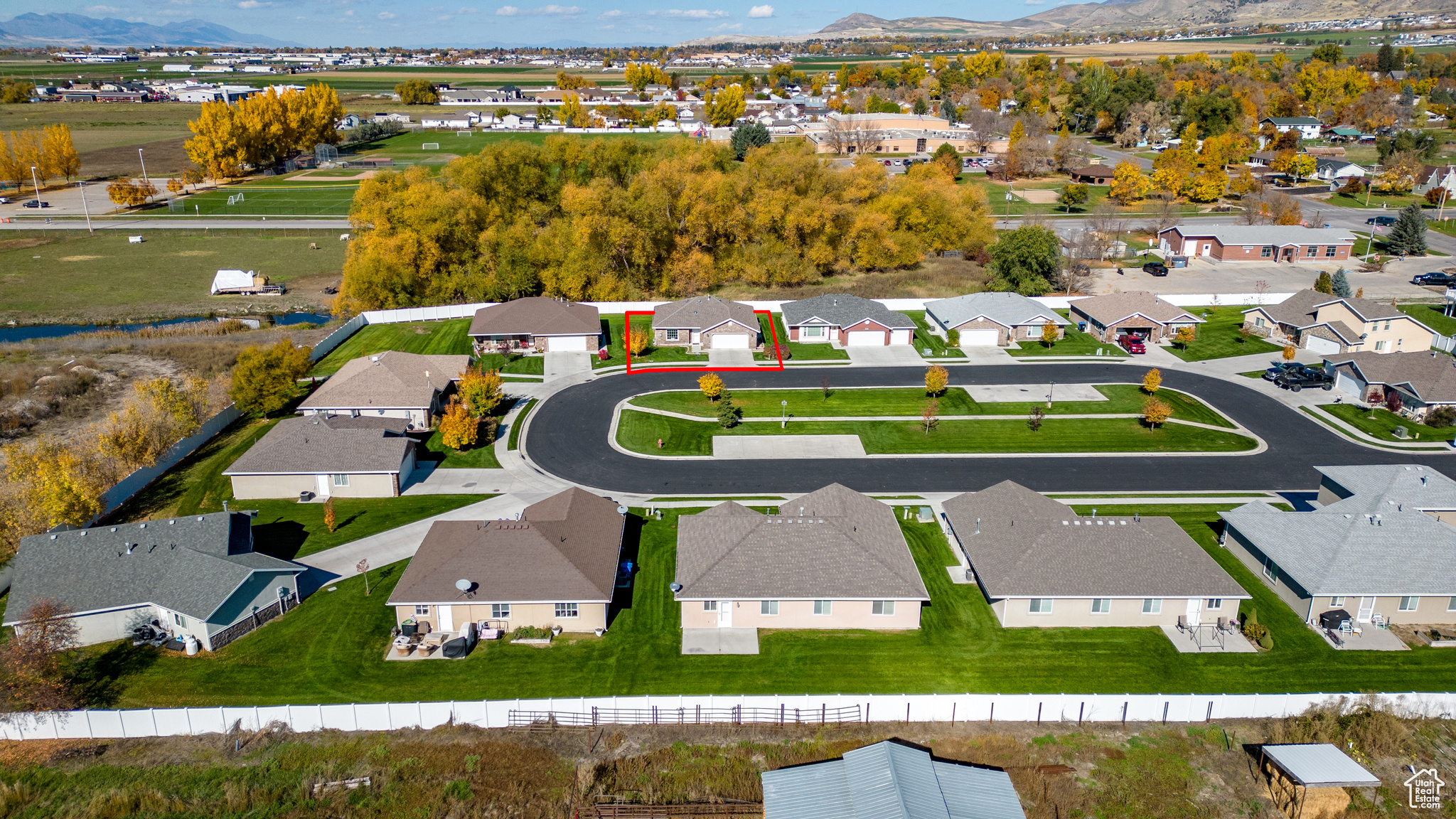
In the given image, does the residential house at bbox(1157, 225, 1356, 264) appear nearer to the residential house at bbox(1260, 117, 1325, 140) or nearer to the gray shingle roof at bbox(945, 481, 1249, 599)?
the gray shingle roof at bbox(945, 481, 1249, 599)

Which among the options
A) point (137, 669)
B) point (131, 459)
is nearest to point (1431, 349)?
point (137, 669)

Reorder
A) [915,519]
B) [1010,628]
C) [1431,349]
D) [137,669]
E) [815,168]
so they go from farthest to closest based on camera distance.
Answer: [815,168] < [1431,349] < [915,519] < [1010,628] < [137,669]

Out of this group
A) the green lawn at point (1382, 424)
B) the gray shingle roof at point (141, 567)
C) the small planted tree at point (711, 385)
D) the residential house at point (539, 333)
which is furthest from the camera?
the residential house at point (539, 333)

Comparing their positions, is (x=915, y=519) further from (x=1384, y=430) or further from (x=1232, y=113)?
(x=1232, y=113)

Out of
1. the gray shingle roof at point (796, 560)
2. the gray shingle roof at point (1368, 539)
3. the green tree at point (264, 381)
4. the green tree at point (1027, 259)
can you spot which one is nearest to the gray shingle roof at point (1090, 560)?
the gray shingle roof at point (1368, 539)

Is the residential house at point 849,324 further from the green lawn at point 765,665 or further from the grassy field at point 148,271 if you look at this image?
the grassy field at point 148,271

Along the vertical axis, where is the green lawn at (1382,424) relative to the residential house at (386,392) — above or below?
below

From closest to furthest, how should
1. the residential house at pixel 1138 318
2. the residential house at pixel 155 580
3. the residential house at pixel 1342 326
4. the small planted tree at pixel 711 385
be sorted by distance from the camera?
the residential house at pixel 155 580, the small planted tree at pixel 711 385, the residential house at pixel 1342 326, the residential house at pixel 1138 318
